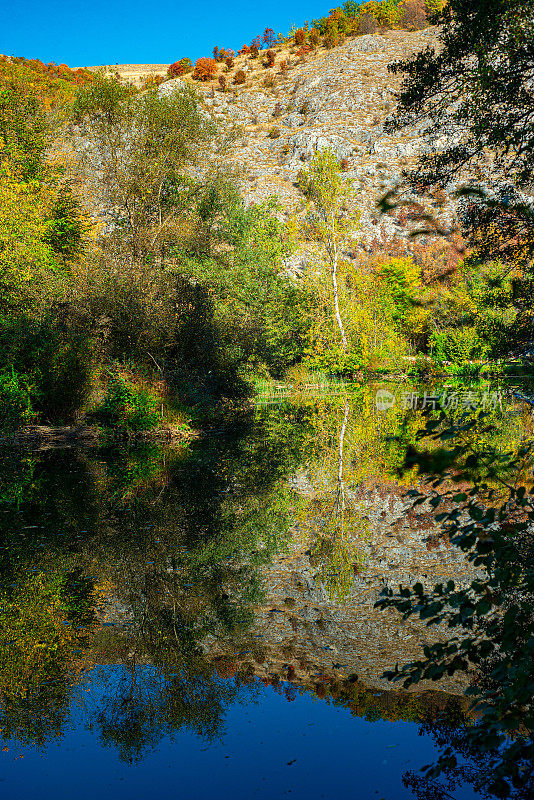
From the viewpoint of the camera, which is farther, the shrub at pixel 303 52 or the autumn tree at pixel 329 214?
the shrub at pixel 303 52

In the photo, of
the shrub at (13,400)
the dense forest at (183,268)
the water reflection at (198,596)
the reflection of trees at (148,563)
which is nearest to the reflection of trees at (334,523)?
the water reflection at (198,596)

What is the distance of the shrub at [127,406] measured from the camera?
54.3 ft

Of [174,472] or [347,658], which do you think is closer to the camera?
[347,658]

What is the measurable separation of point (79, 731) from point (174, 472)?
848cm

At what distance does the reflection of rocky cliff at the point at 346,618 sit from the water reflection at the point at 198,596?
0.07 ft

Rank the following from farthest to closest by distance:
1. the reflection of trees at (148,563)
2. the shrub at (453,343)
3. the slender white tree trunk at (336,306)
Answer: the shrub at (453,343)
the slender white tree trunk at (336,306)
the reflection of trees at (148,563)

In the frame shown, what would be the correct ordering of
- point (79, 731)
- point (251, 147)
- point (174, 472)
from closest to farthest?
point (79, 731) → point (174, 472) → point (251, 147)

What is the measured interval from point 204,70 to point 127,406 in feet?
214

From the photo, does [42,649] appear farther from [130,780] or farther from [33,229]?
[33,229]

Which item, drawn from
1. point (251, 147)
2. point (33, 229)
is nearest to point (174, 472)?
point (33, 229)

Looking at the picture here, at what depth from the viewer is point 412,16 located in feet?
236

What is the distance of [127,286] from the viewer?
18.7 meters

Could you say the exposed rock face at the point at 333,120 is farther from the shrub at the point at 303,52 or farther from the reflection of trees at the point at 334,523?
the reflection of trees at the point at 334,523

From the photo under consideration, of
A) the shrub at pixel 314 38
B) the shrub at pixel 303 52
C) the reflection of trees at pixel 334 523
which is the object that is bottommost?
the reflection of trees at pixel 334 523
